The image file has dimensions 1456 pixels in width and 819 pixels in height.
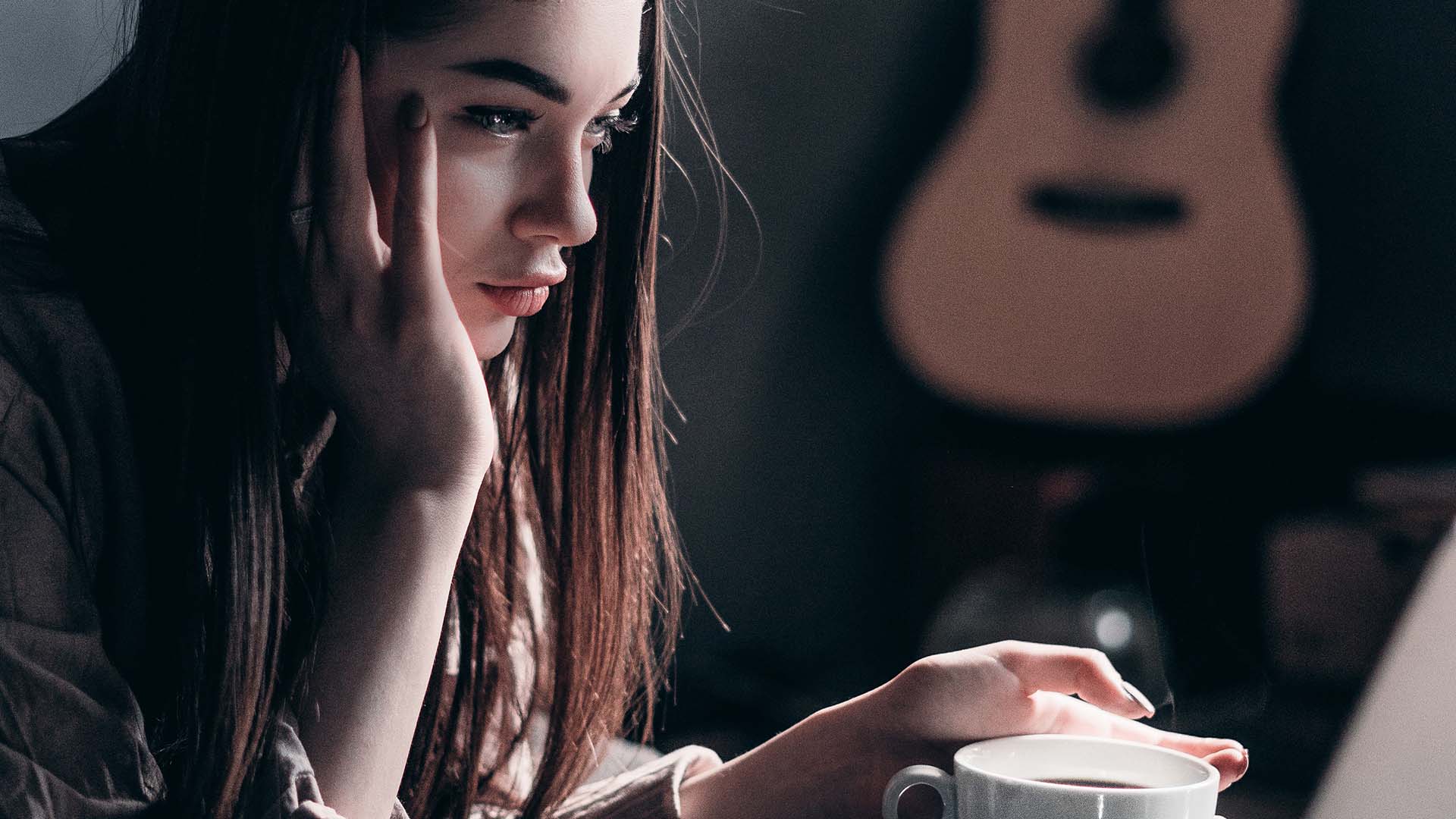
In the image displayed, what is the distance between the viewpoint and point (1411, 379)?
113 cm

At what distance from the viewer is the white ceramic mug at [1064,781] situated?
0.48m

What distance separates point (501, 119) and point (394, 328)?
0.12 m

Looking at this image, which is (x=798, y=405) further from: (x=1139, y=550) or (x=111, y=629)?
(x=111, y=629)

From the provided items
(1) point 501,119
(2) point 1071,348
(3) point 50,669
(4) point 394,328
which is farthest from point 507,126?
(2) point 1071,348

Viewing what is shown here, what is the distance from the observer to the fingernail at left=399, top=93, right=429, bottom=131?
2.06 feet

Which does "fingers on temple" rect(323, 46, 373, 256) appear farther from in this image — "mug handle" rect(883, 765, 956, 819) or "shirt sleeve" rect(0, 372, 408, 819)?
"mug handle" rect(883, 765, 956, 819)

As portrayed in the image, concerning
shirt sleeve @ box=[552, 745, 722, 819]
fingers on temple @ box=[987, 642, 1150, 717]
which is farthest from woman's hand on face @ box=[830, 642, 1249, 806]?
shirt sleeve @ box=[552, 745, 722, 819]

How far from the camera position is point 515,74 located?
61 cm

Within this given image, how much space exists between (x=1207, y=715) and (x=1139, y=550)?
22cm

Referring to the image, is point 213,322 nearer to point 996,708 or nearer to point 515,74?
point 515,74

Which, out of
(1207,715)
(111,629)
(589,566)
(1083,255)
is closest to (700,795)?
(589,566)

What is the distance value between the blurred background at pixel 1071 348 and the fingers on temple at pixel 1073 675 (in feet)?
1.92

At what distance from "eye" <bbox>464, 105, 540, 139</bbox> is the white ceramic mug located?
368 millimetres

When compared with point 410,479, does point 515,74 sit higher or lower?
higher
